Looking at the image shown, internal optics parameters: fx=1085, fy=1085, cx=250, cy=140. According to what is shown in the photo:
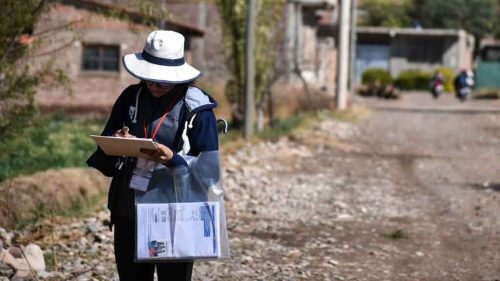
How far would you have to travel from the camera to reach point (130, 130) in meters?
5.48

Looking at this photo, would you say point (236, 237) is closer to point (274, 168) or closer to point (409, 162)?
point (274, 168)

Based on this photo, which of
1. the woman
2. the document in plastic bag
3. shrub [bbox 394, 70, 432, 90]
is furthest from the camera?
shrub [bbox 394, 70, 432, 90]

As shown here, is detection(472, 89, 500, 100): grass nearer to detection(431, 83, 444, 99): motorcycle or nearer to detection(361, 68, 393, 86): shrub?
detection(431, 83, 444, 99): motorcycle

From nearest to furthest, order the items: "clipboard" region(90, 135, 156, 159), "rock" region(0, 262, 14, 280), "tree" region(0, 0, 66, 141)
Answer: "clipboard" region(90, 135, 156, 159) → "rock" region(0, 262, 14, 280) → "tree" region(0, 0, 66, 141)

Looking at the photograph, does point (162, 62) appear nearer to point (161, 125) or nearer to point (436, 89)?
point (161, 125)

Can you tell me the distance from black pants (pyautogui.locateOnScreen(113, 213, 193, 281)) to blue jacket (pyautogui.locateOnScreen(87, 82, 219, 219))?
0.23 ft

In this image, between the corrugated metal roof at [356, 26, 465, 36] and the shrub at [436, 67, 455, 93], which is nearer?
the shrub at [436, 67, 455, 93]

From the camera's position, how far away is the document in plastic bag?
5281mm

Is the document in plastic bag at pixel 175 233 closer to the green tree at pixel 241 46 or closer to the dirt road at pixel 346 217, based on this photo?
the dirt road at pixel 346 217

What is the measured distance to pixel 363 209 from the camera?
13039 millimetres

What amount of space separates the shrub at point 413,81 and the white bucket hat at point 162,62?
166 feet

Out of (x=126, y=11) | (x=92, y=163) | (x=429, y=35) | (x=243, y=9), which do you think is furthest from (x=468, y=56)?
(x=92, y=163)

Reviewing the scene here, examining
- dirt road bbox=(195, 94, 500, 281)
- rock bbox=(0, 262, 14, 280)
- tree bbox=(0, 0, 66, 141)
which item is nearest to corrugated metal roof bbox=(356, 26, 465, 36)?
dirt road bbox=(195, 94, 500, 281)

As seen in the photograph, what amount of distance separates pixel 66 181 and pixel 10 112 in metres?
0.97
